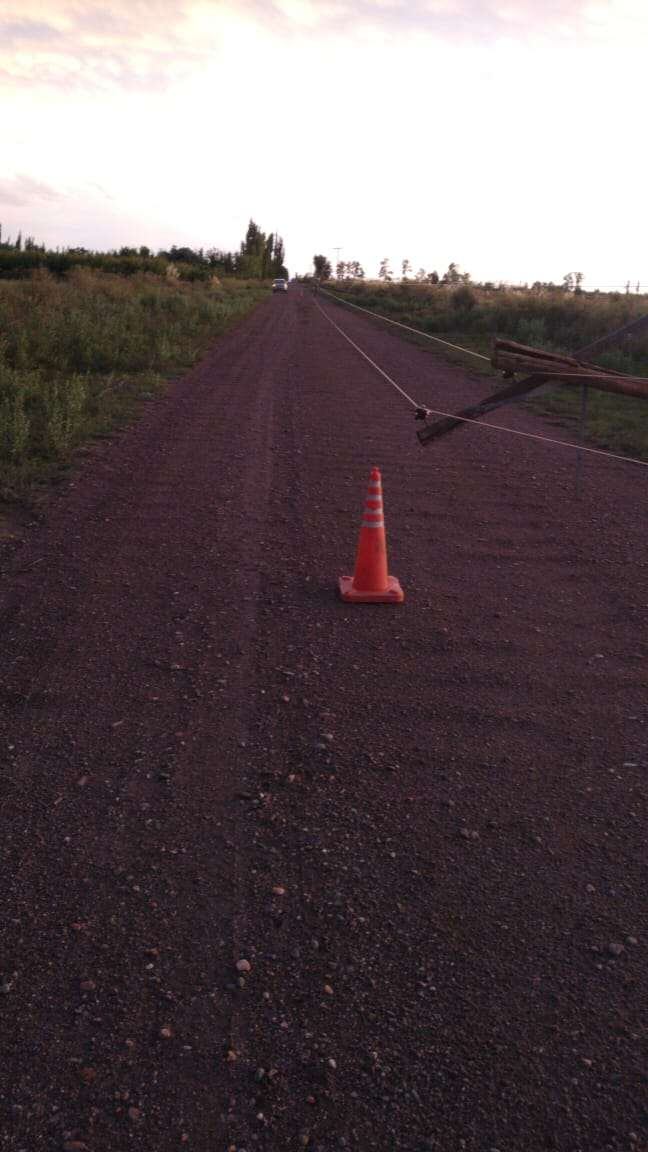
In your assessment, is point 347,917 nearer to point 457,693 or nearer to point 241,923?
point 241,923

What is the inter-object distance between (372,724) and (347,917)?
144 centimetres

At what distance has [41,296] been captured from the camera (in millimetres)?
24500

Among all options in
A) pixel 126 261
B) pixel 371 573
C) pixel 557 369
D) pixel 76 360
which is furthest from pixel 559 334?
pixel 126 261

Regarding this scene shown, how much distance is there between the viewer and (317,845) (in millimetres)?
3602

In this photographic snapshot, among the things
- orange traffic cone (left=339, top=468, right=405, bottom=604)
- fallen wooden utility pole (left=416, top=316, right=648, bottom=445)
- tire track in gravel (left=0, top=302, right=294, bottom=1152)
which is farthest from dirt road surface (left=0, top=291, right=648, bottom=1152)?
fallen wooden utility pole (left=416, top=316, right=648, bottom=445)

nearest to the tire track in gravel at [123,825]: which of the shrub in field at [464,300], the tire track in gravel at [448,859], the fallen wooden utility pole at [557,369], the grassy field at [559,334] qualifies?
the tire track in gravel at [448,859]

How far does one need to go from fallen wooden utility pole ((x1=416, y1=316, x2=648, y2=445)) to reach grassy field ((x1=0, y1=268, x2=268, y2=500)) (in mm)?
4469

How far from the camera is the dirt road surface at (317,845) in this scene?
2.53m

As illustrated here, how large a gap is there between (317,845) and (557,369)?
14.7 feet

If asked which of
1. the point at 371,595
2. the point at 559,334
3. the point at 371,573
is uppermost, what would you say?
the point at 559,334

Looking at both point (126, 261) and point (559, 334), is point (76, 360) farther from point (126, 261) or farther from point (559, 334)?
point (126, 261)

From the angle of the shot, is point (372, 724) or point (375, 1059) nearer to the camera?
point (375, 1059)

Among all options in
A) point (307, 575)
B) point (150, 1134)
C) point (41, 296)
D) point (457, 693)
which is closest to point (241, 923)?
point (150, 1134)

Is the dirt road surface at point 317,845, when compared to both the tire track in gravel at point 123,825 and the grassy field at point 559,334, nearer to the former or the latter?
the tire track in gravel at point 123,825
